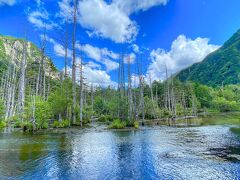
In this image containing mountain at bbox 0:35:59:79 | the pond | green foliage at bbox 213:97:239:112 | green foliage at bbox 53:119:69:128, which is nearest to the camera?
the pond

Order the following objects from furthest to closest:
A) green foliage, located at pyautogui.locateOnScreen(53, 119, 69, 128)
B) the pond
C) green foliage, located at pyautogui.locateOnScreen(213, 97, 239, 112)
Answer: green foliage, located at pyautogui.locateOnScreen(213, 97, 239, 112) < green foliage, located at pyautogui.locateOnScreen(53, 119, 69, 128) < the pond

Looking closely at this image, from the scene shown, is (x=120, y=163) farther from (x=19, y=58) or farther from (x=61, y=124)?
(x=19, y=58)

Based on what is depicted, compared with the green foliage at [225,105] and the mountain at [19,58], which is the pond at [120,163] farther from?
the green foliage at [225,105]

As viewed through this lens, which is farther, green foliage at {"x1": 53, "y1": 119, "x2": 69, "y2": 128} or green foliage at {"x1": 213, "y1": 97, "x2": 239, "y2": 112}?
green foliage at {"x1": 213, "y1": 97, "x2": 239, "y2": 112}

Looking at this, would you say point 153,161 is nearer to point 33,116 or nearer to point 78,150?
point 78,150

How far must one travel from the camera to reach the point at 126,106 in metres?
46.2

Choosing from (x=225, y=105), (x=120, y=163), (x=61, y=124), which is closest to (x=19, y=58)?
(x=61, y=124)

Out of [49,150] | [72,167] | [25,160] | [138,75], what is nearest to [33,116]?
[49,150]

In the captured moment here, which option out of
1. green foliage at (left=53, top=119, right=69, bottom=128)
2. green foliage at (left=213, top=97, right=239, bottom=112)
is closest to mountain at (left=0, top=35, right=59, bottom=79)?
green foliage at (left=53, top=119, right=69, bottom=128)

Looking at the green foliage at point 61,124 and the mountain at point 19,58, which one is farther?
the mountain at point 19,58

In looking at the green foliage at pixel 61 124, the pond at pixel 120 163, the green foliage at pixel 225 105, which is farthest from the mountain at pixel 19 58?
the green foliage at pixel 225 105

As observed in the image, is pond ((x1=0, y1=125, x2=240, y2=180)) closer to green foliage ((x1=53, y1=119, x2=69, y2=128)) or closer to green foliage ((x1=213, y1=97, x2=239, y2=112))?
green foliage ((x1=53, y1=119, x2=69, y2=128))

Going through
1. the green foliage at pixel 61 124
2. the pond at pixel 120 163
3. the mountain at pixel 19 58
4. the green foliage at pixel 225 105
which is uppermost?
the mountain at pixel 19 58

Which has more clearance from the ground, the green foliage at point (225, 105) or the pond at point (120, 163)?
the green foliage at point (225, 105)
